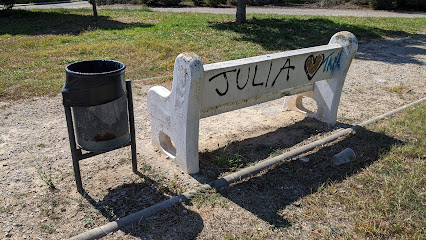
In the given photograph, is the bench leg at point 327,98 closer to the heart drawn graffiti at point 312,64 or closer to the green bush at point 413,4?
the heart drawn graffiti at point 312,64

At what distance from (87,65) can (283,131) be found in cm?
259

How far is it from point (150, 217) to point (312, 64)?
2.65 meters

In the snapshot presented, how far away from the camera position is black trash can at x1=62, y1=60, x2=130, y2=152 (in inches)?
121

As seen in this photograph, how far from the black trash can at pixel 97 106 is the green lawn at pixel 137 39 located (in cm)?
337

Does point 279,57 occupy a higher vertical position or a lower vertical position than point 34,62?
higher

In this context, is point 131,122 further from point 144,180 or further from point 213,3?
point 213,3

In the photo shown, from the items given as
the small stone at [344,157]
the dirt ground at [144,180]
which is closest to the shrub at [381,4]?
the dirt ground at [144,180]

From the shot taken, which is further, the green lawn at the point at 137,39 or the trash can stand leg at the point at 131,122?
the green lawn at the point at 137,39

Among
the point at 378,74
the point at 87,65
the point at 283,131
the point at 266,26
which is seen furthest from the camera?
the point at 266,26

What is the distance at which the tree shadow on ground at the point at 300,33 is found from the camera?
10.1 metres

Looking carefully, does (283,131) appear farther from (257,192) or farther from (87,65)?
(87,65)

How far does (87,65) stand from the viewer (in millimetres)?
3586

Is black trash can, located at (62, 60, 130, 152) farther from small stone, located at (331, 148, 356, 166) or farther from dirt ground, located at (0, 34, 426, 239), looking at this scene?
small stone, located at (331, 148, 356, 166)

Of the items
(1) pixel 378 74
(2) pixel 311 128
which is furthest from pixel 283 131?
A: (1) pixel 378 74
